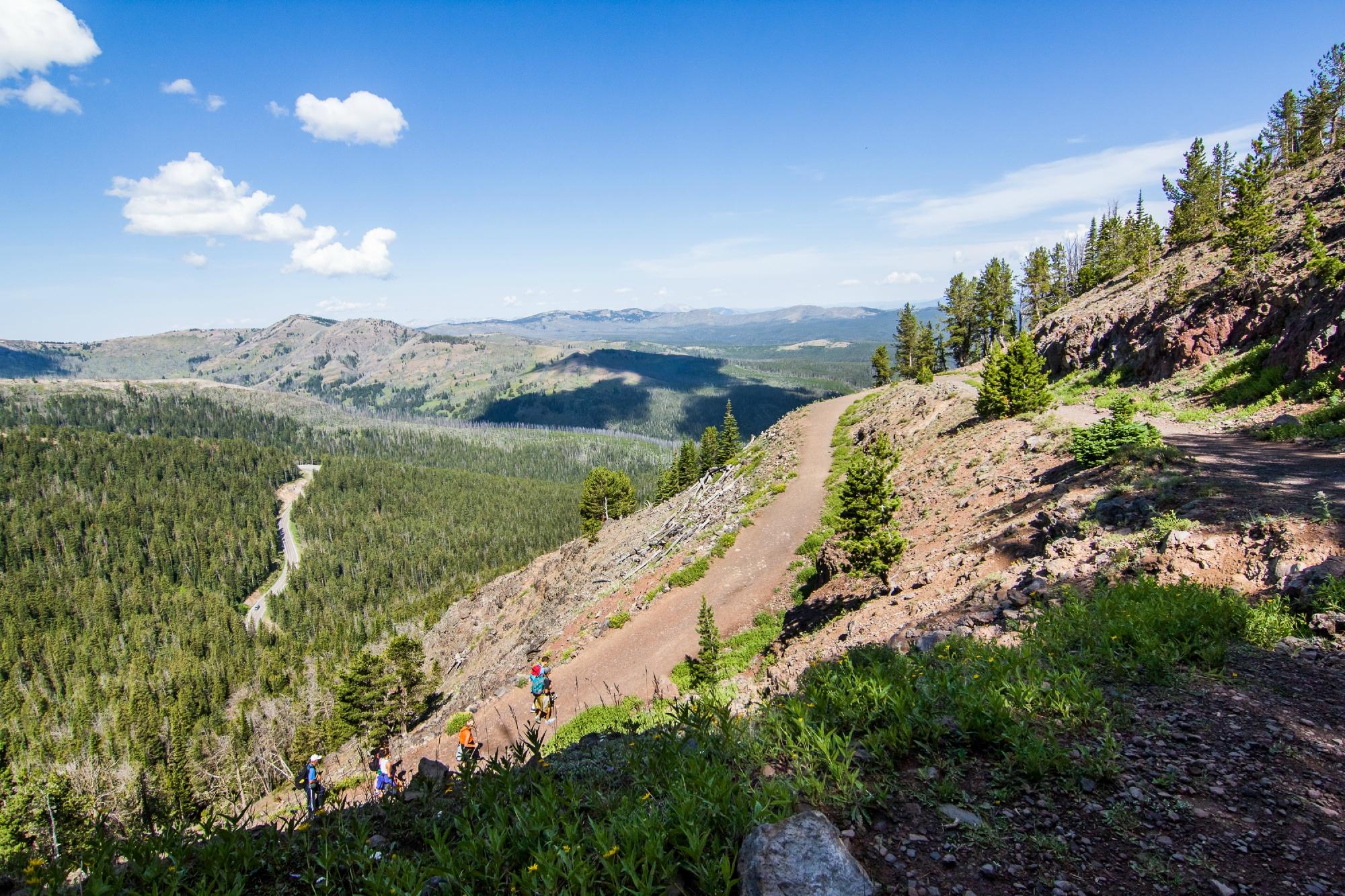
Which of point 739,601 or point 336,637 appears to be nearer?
point 739,601

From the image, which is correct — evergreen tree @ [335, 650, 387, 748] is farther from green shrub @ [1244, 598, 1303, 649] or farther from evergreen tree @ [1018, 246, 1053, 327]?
evergreen tree @ [1018, 246, 1053, 327]

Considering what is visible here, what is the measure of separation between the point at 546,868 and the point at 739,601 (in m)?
22.4

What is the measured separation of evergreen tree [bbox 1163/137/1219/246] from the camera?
5100cm

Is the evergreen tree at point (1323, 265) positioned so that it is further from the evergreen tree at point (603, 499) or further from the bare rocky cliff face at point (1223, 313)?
the evergreen tree at point (603, 499)

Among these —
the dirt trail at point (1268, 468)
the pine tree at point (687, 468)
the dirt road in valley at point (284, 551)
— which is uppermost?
the dirt trail at point (1268, 468)

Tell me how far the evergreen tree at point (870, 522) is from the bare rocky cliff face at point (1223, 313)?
16335 millimetres

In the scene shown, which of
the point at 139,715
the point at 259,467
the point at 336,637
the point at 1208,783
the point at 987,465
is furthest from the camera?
the point at 259,467

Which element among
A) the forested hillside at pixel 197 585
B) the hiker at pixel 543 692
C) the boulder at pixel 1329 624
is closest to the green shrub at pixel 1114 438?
the boulder at pixel 1329 624

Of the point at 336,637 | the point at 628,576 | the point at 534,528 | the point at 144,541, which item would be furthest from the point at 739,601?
the point at 144,541

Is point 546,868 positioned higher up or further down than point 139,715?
higher up

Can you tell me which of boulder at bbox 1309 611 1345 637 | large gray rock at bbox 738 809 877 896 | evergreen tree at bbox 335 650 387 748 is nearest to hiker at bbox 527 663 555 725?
large gray rock at bbox 738 809 877 896

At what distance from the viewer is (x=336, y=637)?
10081 cm

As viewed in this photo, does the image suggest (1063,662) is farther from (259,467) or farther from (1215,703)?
(259,467)

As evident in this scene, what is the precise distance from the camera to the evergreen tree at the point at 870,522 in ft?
59.2
